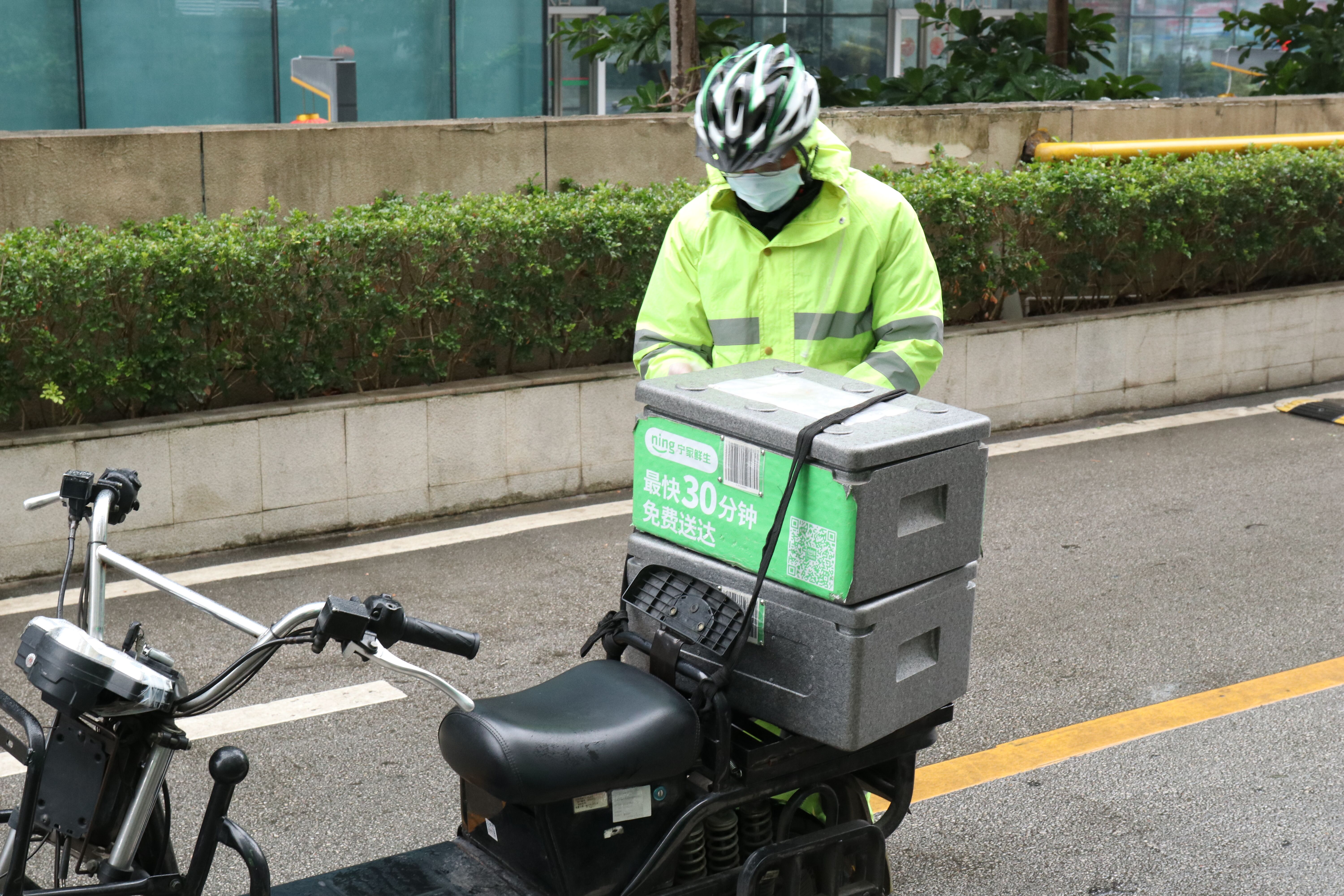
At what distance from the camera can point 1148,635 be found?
5777 millimetres

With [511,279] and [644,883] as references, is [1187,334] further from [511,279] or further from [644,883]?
[644,883]

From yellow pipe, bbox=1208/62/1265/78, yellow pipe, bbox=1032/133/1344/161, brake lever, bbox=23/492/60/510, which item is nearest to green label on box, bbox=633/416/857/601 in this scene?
brake lever, bbox=23/492/60/510

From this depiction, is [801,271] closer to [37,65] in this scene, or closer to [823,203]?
[823,203]

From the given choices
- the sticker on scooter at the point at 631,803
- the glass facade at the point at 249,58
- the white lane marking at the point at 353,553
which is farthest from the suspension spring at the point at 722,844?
the glass facade at the point at 249,58

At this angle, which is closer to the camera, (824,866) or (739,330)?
(824,866)

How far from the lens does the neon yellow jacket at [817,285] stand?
375 cm

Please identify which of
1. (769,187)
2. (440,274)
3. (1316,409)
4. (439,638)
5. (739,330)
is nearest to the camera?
(439,638)

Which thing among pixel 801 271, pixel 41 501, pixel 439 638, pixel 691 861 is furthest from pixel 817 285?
pixel 41 501

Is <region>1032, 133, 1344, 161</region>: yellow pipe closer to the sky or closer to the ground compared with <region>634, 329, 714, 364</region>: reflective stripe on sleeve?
closer to the sky

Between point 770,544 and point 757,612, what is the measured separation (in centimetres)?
20

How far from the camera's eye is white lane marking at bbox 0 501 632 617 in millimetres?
5992

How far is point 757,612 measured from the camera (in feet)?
10.2

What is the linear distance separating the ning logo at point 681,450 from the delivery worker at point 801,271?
0.49 m

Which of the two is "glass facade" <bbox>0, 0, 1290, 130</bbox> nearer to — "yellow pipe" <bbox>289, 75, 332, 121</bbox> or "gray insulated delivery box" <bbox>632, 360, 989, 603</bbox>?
"yellow pipe" <bbox>289, 75, 332, 121</bbox>
